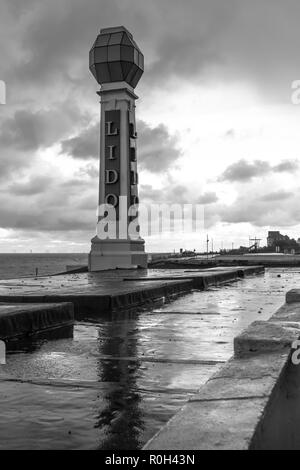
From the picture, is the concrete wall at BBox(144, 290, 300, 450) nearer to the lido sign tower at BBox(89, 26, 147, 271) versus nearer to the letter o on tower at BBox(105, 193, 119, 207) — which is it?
the lido sign tower at BBox(89, 26, 147, 271)

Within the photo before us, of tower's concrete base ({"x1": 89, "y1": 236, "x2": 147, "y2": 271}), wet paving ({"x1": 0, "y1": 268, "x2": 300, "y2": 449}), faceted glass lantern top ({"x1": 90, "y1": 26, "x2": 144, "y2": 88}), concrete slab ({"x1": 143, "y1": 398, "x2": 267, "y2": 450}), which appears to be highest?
faceted glass lantern top ({"x1": 90, "y1": 26, "x2": 144, "y2": 88})

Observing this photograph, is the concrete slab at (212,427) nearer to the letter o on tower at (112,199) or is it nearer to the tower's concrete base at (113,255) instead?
the tower's concrete base at (113,255)

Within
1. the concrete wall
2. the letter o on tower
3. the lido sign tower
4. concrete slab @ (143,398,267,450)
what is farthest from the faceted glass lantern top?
concrete slab @ (143,398,267,450)

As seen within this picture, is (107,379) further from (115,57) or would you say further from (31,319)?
(115,57)

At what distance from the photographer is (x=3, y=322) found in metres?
8.61

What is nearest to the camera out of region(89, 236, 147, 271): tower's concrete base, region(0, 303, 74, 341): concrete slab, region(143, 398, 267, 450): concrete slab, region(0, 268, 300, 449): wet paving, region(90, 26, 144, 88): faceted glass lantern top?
region(143, 398, 267, 450): concrete slab

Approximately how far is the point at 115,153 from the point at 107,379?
34.5 m

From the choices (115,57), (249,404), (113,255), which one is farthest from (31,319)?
(115,57)

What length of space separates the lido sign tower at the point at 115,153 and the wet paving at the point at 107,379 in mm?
28527

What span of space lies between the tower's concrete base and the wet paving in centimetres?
2805

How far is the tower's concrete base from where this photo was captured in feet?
129

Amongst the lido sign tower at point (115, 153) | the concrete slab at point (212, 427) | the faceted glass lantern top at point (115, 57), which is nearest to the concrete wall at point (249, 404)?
the concrete slab at point (212, 427)
